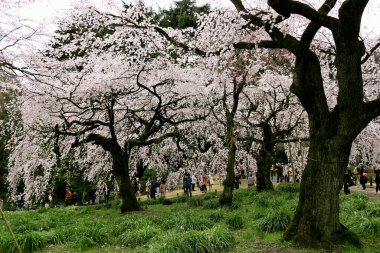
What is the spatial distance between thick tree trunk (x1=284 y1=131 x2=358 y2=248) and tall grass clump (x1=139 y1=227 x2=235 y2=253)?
127 cm

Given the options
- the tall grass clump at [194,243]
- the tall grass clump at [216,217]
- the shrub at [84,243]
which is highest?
the tall grass clump at [216,217]

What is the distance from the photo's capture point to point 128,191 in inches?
511

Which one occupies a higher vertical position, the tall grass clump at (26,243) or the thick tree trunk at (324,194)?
the thick tree trunk at (324,194)

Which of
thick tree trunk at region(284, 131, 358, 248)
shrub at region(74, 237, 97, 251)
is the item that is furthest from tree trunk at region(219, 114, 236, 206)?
thick tree trunk at region(284, 131, 358, 248)

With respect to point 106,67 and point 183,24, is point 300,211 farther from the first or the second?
point 183,24

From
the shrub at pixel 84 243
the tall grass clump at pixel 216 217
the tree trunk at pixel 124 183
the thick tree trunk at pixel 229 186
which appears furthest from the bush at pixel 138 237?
the tree trunk at pixel 124 183

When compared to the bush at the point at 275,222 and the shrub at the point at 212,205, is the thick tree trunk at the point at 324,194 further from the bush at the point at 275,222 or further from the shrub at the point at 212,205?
the shrub at the point at 212,205

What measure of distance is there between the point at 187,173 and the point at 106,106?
24.8ft

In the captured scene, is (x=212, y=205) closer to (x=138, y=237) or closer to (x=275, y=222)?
(x=275, y=222)

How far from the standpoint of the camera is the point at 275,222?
7.44m

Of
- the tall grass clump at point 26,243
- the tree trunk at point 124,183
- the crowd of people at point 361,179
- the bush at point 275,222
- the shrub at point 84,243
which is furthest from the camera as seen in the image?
the crowd of people at point 361,179

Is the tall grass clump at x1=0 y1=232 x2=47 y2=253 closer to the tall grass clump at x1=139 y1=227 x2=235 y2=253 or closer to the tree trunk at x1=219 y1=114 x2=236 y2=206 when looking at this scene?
the tall grass clump at x1=139 y1=227 x2=235 y2=253

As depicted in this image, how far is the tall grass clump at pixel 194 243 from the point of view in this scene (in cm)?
583

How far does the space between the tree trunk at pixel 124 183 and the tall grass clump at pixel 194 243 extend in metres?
6.63
